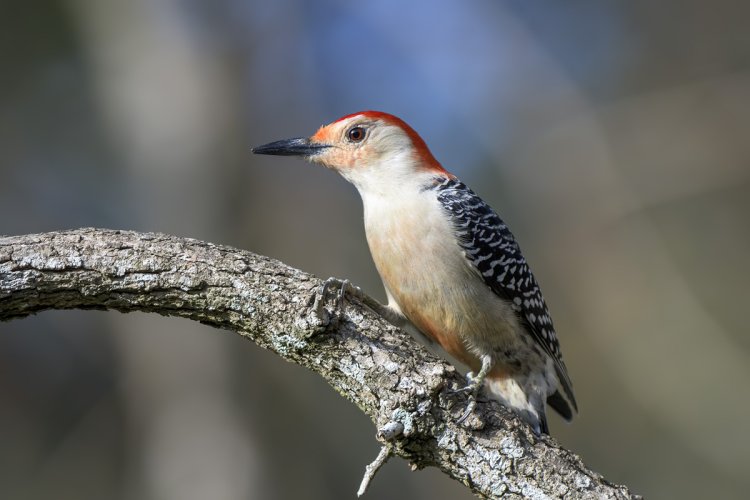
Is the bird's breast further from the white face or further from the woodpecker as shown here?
the white face

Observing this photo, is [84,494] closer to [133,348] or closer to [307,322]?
[133,348]

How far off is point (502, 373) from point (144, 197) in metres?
7.22

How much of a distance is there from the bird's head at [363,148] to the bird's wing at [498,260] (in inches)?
12.3

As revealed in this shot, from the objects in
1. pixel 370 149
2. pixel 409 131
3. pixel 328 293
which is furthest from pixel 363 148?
pixel 328 293

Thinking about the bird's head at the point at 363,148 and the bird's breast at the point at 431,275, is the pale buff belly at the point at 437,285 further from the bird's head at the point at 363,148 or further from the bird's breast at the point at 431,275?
the bird's head at the point at 363,148

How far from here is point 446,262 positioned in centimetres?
484

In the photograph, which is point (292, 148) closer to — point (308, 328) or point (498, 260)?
point (498, 260)

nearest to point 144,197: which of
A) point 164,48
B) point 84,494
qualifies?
point 164,48

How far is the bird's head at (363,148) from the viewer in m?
5.37

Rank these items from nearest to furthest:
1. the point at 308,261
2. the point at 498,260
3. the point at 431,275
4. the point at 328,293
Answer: the point at 328,293 → the point at 431,275 → the point at 498,260 → the point at 308,261

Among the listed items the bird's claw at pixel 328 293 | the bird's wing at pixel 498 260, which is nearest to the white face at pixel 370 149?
the bird's wing at pixel 498 260

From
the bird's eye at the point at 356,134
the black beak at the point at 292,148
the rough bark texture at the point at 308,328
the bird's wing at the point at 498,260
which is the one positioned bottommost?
the rough bark texture at the point at 308,328

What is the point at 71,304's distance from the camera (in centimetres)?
375

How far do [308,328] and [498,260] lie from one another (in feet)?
6.03
